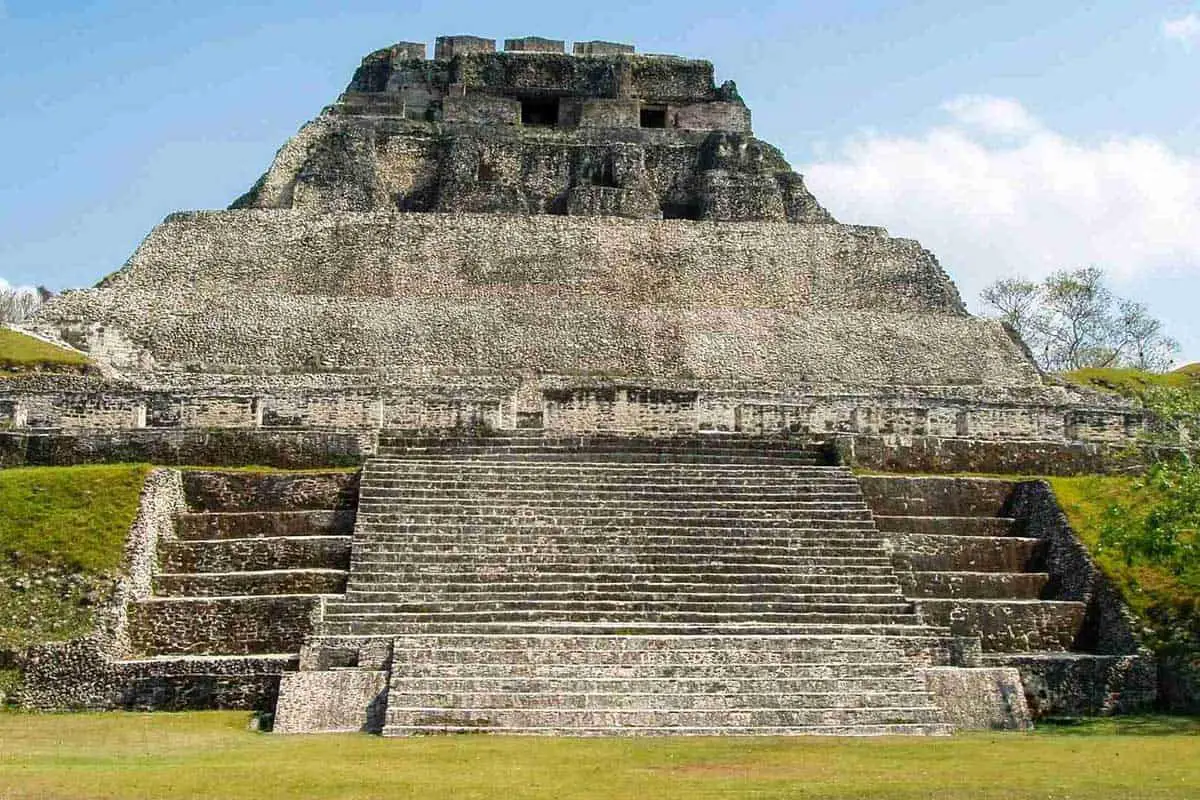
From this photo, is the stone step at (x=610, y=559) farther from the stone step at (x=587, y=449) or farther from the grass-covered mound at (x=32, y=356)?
the grass-covered mound at (x=32, y=356)

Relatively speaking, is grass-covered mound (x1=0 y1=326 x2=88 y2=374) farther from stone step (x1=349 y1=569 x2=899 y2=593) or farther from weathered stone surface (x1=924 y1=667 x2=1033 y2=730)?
weathered stone surface (x1=924 y1=667 x2=1033 y2=730)

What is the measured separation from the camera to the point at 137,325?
22.2 metres

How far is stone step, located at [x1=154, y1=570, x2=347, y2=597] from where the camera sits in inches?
498

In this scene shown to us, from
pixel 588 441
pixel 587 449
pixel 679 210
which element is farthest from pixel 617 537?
pixel 679 210

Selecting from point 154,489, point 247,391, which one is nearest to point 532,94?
point 247,391

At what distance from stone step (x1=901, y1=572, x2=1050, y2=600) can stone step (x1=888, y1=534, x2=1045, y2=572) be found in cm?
22

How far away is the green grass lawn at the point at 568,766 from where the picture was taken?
7.24m

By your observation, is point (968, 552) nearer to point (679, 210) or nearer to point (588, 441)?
point (588, 441)

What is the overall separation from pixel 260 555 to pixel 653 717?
15.3ft

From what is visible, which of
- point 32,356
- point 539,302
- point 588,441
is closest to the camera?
point 588,441

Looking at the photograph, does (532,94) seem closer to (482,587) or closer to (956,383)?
(956,383)

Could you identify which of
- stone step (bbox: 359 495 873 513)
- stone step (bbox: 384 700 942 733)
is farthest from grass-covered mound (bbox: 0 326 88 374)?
stone step (bbox: 384 700 942 733)

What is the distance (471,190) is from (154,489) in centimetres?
1598

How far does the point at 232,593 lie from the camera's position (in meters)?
12.7
